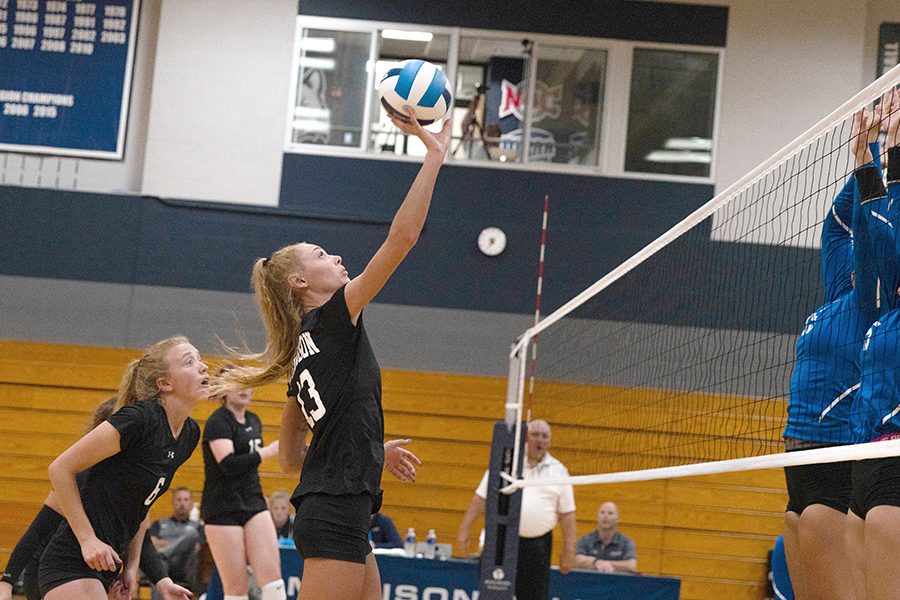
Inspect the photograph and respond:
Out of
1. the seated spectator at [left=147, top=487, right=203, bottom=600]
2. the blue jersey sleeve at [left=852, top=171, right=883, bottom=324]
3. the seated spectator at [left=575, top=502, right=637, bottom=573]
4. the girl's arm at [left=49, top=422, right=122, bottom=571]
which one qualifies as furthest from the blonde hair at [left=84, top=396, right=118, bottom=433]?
the seated spectator at [left=575, top=502, right=637, bottom=573]

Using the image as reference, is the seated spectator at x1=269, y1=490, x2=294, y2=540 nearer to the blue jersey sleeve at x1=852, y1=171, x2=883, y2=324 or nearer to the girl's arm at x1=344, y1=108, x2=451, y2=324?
the girl's arm at x1=344, y1=108, x2=451, y2=324

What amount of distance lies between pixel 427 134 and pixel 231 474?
432cm

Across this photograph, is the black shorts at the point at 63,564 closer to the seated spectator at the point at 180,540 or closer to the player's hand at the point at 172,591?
the player's hand at the point at 172,591

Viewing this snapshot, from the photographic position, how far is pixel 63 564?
4.09m

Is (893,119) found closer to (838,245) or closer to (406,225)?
(838,245)

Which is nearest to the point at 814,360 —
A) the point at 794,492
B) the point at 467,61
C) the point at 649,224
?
the point at 794,492

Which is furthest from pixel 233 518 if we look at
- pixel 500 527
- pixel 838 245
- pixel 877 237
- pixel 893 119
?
pixel 893 119

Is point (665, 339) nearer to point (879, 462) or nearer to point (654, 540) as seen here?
point (654, 540)

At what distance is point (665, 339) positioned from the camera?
11695mm

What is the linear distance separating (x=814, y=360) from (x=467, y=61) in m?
9.86

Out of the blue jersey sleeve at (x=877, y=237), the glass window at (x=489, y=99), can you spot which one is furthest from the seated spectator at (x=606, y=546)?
the blue jersey sleeve at (x=877, y=237)

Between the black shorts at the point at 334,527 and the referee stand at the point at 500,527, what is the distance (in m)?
4.63

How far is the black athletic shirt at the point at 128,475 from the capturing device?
13.8 feet

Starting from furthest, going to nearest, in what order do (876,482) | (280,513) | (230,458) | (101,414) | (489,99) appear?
(489,99)
(280,513)
(230,458)
(101,414)
(876,482)
